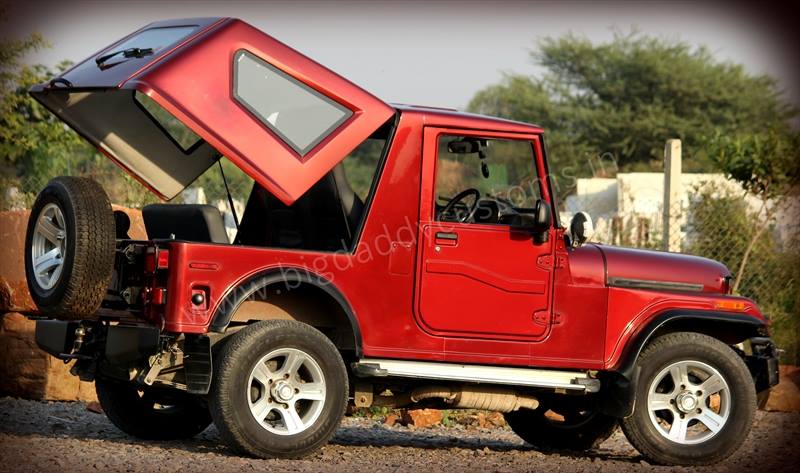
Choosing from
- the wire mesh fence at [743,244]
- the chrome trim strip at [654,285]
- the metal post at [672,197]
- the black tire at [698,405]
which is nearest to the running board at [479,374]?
the black tire at [698,405]

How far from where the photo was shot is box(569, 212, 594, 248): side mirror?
8531 mm

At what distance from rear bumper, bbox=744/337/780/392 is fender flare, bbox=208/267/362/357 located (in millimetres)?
3039

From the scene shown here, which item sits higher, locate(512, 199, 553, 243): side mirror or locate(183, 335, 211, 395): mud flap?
locate(512, 199, 553, 243): side mirror

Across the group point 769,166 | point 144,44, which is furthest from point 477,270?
point 769,166

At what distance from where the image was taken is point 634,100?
141ft

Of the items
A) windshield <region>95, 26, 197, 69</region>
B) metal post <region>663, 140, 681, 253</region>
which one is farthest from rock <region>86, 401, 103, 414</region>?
metal post <region>663, 140, 681, 253</region>

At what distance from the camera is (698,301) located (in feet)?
29.2

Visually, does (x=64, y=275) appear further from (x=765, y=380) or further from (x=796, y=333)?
(x=796, y=333)

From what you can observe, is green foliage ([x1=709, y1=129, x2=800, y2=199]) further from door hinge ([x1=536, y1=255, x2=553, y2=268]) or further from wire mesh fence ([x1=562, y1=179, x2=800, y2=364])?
door hinge ([x1=536, y1=255, x2=553, y2=268])

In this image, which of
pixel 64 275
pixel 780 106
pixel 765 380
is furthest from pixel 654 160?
pixel 64 275

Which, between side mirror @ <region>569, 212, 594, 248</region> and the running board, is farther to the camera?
side mirror @ <region>569, 212, 594, 248</region>

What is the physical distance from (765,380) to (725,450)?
25.8 inches

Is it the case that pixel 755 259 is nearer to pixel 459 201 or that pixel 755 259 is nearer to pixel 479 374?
pixel 459 201

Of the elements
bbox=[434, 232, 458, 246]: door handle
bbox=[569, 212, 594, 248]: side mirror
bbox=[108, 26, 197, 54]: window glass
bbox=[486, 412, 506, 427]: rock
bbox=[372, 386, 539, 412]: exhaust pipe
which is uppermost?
bbox=[108, 26, 197, 54]: window glass
